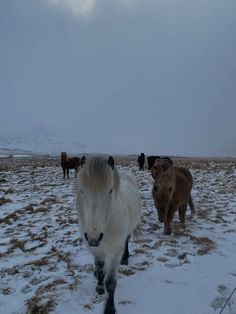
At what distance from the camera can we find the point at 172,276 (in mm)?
4863

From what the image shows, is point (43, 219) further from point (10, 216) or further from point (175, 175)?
point (175, 175)

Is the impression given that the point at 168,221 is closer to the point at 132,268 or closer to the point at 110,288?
the point at 132,268


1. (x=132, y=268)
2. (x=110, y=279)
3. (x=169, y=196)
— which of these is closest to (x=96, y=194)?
(x=110, y=279)

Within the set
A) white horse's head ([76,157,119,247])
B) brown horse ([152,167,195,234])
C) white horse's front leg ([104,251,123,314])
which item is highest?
white horse's head ([76,157,119,247])

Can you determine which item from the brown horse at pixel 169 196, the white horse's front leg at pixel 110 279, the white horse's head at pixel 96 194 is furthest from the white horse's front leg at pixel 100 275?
the brown horse at pixel 169 196

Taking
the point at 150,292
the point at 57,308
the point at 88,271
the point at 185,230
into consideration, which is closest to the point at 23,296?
the point at 57,308

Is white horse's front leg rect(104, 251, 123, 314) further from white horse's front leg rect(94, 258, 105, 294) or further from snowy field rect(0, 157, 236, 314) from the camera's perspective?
white horse's front leg rect(94, 258, 105, 294)

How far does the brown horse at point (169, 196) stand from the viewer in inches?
273

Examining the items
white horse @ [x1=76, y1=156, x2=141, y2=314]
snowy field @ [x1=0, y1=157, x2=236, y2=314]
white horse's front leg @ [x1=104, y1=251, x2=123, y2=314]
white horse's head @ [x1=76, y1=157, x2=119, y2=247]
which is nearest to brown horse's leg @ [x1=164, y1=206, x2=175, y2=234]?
snowy field @ [x1=0, y1=157, x2=236, y2=314]

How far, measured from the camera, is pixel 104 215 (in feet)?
11.5

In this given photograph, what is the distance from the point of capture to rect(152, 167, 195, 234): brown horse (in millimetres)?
6943

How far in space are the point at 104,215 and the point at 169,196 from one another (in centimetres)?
368

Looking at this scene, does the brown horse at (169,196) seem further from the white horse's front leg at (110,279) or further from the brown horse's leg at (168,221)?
the white horse's front leg at (110,279)

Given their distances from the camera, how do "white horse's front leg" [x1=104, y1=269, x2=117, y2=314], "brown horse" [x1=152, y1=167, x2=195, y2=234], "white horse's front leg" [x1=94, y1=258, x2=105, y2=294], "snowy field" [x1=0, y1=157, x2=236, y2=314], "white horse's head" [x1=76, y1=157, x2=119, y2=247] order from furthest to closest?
"brown horse" [x1=152, y1=167, x2=195, y2=234]
"white horse's front leg" [x1=94, y1=258, x2=105, y2=294]
"snowy field" [x1=0, y1=157, x2=236, y2=314]
"white horse's front leg" [x1=104, y1=269, x2=117, y2=314]
"white horse's head" [x1=76, y1=157, x2=119, y2=247]
